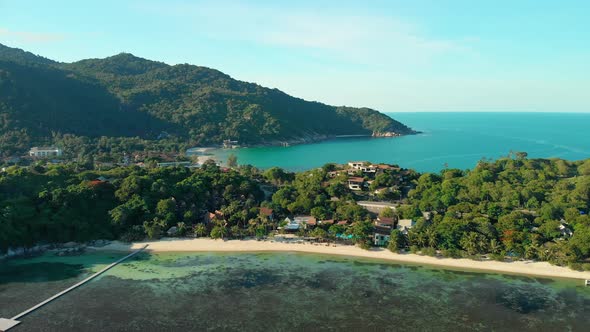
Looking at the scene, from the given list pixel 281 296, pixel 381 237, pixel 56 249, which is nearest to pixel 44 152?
pixel 56 249

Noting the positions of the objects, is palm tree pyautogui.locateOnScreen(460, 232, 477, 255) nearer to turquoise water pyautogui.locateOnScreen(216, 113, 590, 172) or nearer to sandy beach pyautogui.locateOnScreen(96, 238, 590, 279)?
sandy beach pyautogui.locateOnScreen(96, 238, 590, 279)

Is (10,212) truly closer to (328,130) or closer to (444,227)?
(444,227)

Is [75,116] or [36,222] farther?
[75,116]

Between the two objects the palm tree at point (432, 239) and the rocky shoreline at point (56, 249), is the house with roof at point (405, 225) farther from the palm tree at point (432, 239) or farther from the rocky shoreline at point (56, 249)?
the rocky shoreline at point (56, 249)

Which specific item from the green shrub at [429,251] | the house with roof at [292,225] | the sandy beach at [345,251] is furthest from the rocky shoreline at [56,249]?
the green shrub at [429,251]

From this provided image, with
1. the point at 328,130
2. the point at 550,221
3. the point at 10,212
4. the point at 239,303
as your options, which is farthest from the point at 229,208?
the point at 328,130

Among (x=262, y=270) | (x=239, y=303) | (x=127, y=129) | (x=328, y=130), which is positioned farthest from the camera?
(x=328, y=130)

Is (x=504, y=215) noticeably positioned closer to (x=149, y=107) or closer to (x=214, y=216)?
(x=214, y=216)
